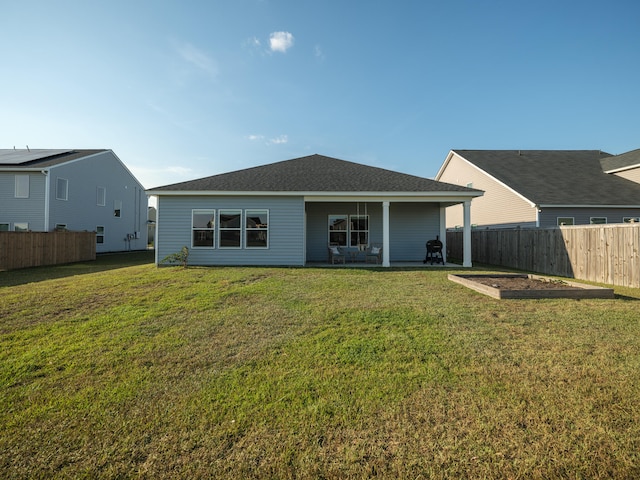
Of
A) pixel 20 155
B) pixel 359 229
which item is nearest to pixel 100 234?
pixel 20 155

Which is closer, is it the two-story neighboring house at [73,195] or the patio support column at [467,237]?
the patio support column at [467,237]

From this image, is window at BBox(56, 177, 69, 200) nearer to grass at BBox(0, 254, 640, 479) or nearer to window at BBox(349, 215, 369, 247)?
grass at BBox(0, 254, 640, 479)

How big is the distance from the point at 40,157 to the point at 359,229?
20.1 m

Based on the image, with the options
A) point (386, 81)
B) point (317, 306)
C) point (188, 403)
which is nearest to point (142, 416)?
point (188, 403)

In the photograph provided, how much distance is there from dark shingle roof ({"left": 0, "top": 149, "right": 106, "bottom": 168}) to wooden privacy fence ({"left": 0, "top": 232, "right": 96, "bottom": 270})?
5.61m

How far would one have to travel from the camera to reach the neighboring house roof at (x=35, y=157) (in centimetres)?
1680

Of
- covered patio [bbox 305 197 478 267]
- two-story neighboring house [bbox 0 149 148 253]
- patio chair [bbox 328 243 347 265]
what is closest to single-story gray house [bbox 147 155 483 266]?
patio chair [bbox 328 243 347 265]

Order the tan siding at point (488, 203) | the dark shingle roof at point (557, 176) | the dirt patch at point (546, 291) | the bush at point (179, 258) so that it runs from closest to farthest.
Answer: the dirt patch at point (546, 291), the bush at point (179, 258), the dark shingle roof at point (557, 176), the tan siding at point (488, 203)

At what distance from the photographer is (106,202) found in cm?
2145

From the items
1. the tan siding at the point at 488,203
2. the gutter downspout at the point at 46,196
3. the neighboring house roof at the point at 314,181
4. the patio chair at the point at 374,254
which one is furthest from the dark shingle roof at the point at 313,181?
the gutter downspout at the point at 46,196

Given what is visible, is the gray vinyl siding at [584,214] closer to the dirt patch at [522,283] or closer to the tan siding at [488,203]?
the tan siding at [488,203]

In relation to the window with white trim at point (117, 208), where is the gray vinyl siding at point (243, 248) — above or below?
below

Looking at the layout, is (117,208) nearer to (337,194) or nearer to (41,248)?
(41,248)

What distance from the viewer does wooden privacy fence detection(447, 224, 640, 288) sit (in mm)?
7949
